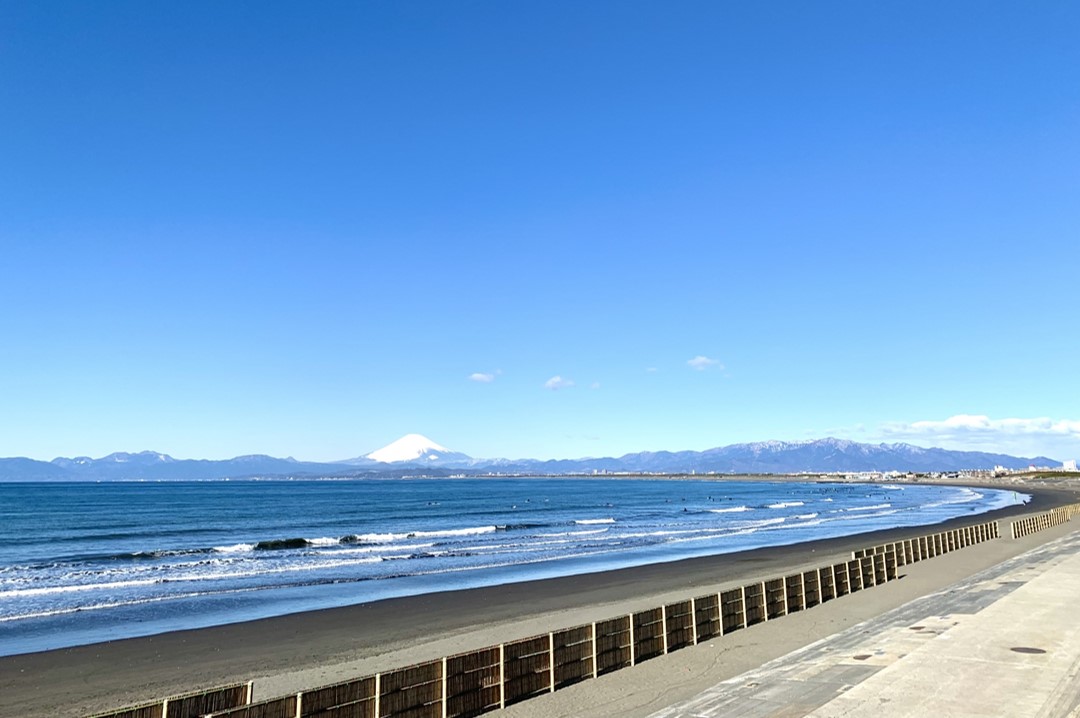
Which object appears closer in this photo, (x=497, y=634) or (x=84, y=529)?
(x=497, y=634)

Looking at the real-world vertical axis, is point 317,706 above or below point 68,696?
above

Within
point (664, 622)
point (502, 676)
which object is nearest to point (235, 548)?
point (664, 622)

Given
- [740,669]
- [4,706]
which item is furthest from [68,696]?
[740,669]

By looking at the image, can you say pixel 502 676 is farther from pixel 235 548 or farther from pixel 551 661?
pixel 235 548

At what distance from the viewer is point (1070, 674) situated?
1606 centimetres

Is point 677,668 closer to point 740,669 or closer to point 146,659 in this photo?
point 740,669

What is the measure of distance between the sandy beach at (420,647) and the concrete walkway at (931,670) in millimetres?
1346

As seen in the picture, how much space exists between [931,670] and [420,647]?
14.7 meters

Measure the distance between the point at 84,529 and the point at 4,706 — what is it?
66.9 meters

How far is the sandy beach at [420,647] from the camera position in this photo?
17656 millimetres

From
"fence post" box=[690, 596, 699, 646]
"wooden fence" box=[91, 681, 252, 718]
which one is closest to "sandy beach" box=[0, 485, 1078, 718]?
"fence post" box=[690, 596, 699, 646]

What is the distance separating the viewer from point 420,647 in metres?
23.7

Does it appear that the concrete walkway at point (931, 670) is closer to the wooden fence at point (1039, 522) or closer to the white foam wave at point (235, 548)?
the wooden fence at point (1039, 522)

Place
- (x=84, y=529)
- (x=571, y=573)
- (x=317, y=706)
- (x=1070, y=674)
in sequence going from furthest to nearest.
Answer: (x=84, y=529) < (x=571, y=573) < (x=1070, y=674) < (x=317, y=706)
